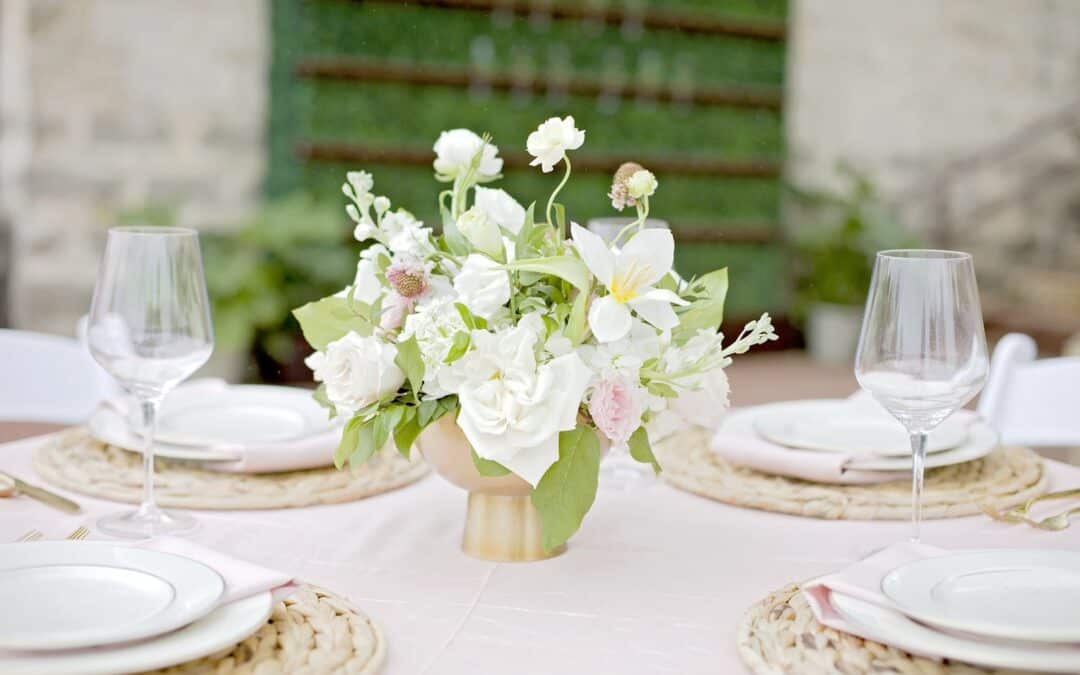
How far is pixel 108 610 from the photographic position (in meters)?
0.97

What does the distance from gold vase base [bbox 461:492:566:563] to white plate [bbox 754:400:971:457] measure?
383mm

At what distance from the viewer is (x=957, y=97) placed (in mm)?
6777

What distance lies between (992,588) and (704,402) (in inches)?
11.1

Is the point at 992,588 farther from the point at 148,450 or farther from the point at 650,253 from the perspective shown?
the point at 148,450

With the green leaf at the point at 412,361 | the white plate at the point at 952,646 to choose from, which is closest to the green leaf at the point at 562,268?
the green leaf at the point at 412,361

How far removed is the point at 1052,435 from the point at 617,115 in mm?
4193

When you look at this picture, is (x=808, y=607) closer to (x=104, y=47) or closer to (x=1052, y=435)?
(x=1052, y=435)

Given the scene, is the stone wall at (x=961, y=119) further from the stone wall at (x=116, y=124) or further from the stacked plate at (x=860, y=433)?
the stacked plate at (x=860, y=433)

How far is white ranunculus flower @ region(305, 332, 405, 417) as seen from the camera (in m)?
1.13

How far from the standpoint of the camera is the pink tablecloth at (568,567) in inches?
39.8

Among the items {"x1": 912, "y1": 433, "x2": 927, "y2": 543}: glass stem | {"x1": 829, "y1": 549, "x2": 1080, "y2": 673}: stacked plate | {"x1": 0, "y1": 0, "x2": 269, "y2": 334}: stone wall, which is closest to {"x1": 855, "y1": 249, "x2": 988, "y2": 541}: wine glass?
{"x1": 912, "y1": 433, "x2": 927, "y2": 543}: glass stem

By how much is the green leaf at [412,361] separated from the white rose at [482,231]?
104mm

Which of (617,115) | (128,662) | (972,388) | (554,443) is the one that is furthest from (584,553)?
(617,115)

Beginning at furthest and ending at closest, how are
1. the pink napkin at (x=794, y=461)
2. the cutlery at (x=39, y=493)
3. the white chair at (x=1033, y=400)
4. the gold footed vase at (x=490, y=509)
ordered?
the white chair at (x=1033, y=400) < the pink napkin at (x=794, y=461) < the cutlery at (x=39, y=493) < the gold footed vase at (x=490, y=509)
